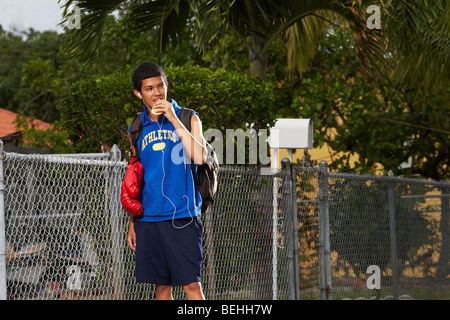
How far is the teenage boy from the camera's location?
398 cm

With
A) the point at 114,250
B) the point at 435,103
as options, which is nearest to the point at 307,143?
the point at 114,250

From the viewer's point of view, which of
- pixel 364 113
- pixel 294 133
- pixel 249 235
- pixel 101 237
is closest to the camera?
pixel 101 237

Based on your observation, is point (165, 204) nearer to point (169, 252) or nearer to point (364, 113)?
point (169, 252)

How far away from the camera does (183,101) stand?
658cm

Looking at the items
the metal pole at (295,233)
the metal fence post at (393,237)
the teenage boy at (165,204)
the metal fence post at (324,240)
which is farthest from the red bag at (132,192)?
the metal fence post at (393,237)

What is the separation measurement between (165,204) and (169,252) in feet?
0.90

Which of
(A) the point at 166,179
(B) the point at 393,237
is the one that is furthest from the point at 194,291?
(B) the point at 393,237

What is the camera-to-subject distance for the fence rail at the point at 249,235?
448 centimetres

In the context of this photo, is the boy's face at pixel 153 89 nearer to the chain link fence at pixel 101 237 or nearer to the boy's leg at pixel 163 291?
the chain link fence at pixel 101 237

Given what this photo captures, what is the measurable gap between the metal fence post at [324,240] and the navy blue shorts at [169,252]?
276 centimetres

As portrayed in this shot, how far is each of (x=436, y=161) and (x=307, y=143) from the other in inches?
267

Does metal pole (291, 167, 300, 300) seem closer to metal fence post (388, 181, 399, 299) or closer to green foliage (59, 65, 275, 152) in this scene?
green foliage (59, 65, 275, 152)

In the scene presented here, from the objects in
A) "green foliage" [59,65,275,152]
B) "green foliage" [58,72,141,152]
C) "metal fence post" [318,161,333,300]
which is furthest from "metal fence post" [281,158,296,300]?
"green foliage" [58,72,141,152]

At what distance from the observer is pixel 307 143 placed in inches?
315
